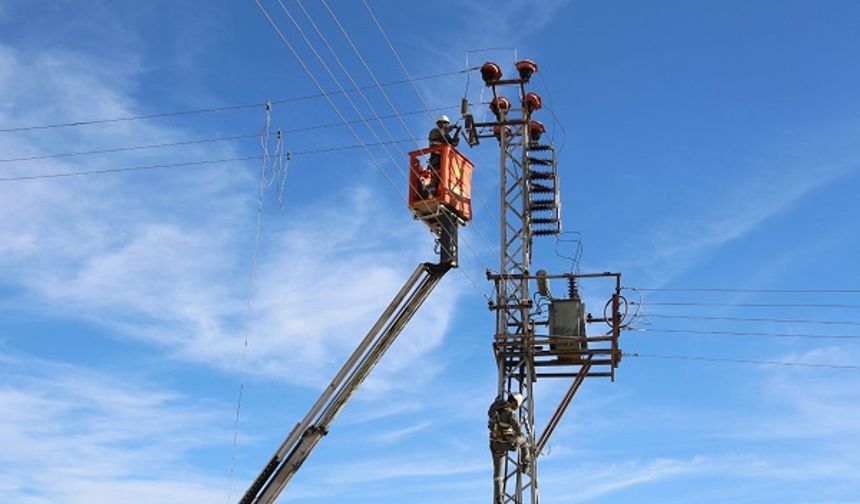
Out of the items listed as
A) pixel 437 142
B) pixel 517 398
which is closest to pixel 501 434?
pixel 517 398

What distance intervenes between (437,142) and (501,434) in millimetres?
7747

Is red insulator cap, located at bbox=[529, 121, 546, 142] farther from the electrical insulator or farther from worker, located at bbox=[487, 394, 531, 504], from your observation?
worker, located at bbox=[487, 394, 531, 504]

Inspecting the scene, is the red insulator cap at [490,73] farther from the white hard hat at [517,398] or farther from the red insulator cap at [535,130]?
the white hard hat at [517,398]

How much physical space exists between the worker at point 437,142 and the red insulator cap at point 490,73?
3.14 meters

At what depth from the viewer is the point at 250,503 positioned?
72.0 feet

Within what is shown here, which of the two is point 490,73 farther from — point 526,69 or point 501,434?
point 501,434

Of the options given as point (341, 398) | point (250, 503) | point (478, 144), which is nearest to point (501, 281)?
point (478, 144)

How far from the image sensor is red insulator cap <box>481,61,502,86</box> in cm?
2881

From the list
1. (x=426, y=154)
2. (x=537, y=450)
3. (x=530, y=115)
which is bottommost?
(x=537, y=450)

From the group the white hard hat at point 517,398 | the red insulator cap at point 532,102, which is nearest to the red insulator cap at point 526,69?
the red insulator cap at point 532,102

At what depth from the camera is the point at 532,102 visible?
95.9 ft

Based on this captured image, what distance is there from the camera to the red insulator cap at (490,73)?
94.5 feet

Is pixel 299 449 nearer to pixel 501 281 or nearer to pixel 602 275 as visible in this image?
pixel 501 281

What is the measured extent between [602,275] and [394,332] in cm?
687
